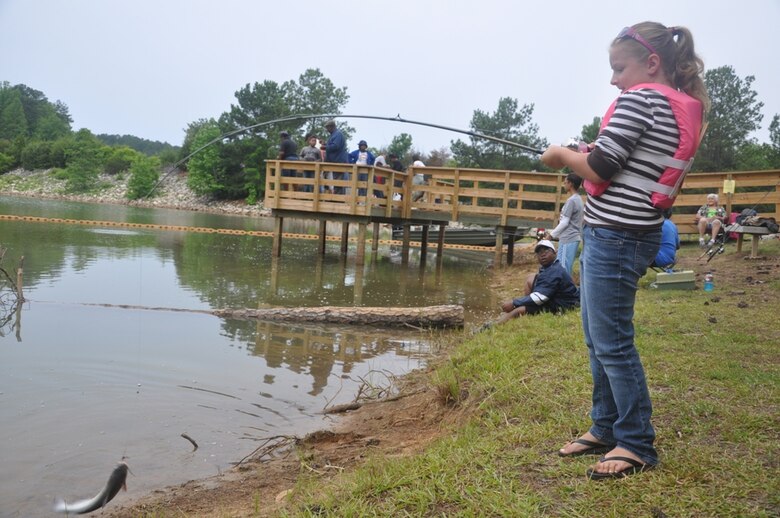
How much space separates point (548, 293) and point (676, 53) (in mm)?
4425

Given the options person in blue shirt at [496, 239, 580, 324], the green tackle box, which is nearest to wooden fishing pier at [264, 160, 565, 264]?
the green tackle box

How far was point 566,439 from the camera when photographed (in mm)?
3199

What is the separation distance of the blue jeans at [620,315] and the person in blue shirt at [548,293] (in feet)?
13.6

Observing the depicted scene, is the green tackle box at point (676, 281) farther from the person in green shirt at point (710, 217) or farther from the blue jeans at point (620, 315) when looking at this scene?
the blue jeans at point (620, 315)

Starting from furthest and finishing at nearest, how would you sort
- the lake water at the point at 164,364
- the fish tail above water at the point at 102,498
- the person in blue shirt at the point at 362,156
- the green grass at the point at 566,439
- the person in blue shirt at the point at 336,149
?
the person in blue shirt at the point at 362,156 < the person in blue shirt at the point at 336,149 < the lake water at the point at 164,364 < the fish tail above water at the point at 102,498 < the green grass at the point at 566,439

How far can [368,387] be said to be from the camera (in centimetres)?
549

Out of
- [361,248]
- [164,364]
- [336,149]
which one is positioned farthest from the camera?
[336,149]

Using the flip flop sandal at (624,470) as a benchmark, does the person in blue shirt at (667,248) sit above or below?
above

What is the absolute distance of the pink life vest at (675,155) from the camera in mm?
2559

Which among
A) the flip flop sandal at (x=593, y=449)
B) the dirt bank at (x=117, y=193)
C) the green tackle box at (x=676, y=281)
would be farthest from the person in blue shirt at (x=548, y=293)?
the dirt bank at (x=117, y=193)

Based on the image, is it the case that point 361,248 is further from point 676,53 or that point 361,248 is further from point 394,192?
point 676,53

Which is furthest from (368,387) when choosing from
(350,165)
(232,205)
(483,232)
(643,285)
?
(232,205)

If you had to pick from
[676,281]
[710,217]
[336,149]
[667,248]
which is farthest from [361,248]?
[676,281]

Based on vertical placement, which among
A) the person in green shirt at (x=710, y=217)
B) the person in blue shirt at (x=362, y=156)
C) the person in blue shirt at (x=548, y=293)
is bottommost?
the person in blue shirt at (x=548, y=293)
